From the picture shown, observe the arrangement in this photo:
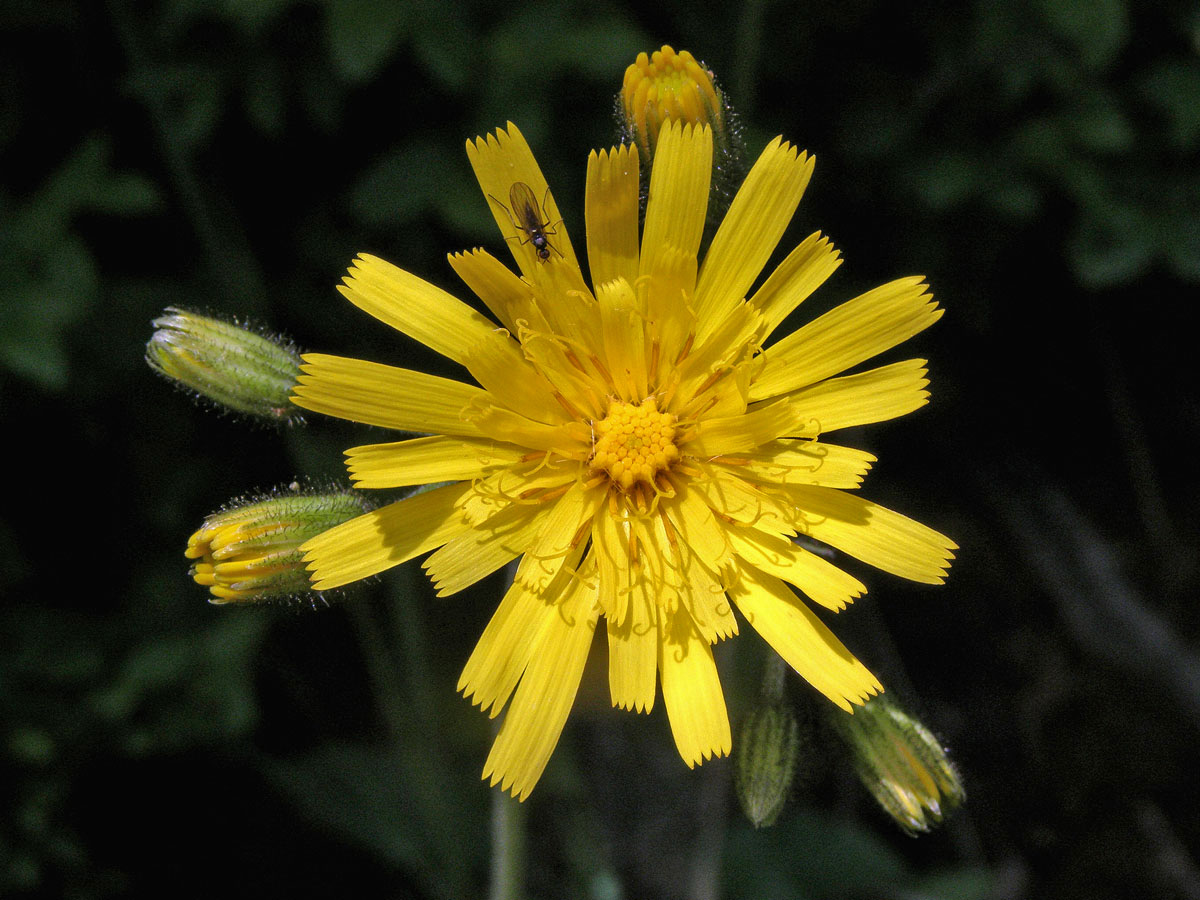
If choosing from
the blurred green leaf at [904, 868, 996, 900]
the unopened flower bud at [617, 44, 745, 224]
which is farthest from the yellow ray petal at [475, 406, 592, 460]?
the blurred green leaf at [904, 868, 996, 900]

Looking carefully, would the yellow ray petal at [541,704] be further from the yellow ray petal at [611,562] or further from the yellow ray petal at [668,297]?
the yellow ray petal at [668,297]

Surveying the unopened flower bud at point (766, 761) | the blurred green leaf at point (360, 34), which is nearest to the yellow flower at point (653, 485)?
the unopened flower bud at point (766, 761)

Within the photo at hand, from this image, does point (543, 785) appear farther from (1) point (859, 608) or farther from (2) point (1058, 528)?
(2) point (1058, 528)

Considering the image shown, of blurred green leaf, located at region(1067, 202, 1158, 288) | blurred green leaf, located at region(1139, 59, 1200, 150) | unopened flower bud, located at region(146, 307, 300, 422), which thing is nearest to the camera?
unopened flower bud, located at region(146, 307, 300, 422)

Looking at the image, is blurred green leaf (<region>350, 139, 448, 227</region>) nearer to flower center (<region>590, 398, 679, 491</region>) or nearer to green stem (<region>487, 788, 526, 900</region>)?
flower center (<region>590, 398, 679, 491</region>)

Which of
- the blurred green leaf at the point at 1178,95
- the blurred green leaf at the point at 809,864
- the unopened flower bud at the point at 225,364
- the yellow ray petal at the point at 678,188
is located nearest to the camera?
the yellow ray petal at the point at 678,188

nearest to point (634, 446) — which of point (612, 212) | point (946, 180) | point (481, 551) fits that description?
point (481, 551)

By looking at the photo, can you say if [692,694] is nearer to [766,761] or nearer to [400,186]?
[766,761]

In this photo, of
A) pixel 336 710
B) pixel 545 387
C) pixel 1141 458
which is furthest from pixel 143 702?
pixel 1141 458
